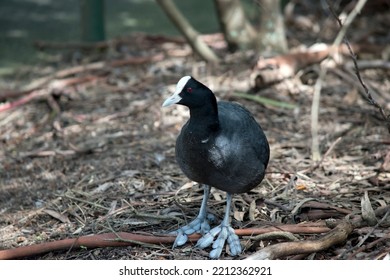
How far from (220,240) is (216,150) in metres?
0.62

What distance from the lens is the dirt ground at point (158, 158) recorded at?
4.61 meters

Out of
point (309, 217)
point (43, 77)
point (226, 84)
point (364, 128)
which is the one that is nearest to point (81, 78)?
point (43, 77)

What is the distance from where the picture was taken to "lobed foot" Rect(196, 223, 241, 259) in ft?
13.7

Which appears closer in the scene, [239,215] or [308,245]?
[308,245]

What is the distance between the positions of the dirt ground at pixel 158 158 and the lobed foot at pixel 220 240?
73 millimetres

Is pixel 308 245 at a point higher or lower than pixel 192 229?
higher

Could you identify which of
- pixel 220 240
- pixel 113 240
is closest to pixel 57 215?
pixel 113 240

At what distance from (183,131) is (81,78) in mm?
3812

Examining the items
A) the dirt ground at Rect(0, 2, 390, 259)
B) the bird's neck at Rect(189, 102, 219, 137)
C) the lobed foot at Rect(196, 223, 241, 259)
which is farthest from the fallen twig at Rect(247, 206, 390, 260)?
the bird's neck at Rect(189, 102, 219, 137)

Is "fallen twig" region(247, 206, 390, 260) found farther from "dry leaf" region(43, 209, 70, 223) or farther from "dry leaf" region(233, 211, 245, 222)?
"dry leaf" region(43, 209, 70, 223)

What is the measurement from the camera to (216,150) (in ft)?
13.4

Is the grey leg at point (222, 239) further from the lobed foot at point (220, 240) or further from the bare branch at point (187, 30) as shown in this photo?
the bare branch at point (187, 30)

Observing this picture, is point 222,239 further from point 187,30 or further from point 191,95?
point 187,30

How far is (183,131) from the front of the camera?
4211mm
